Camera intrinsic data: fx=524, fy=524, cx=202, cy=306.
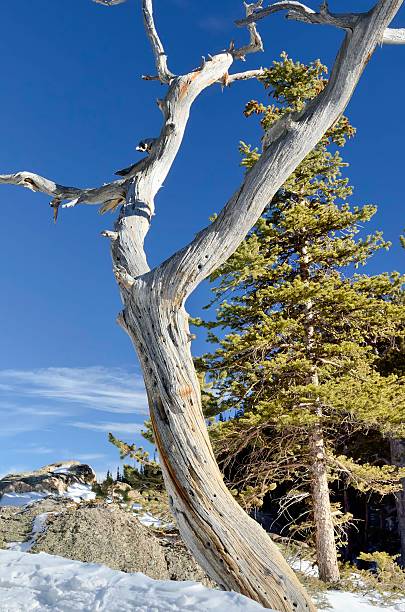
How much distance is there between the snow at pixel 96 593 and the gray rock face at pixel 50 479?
12062mm

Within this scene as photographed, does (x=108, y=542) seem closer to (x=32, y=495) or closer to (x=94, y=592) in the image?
(x=94, y=592)

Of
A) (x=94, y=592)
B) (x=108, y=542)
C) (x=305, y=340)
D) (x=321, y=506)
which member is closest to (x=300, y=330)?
(x=305, y=340)

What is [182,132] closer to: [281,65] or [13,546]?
[13,546]

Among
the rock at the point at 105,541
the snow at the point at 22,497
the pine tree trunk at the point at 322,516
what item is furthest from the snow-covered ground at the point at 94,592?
the snow at the point at 22,497

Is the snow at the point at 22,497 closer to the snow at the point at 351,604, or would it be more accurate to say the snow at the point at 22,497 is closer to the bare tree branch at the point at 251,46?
the snow at the point at 351,604

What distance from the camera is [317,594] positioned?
386 inches

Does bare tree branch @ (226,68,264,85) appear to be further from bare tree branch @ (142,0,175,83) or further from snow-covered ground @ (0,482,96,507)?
snow-covered ground @ (0,482,96,507)

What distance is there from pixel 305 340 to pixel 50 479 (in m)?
9.84

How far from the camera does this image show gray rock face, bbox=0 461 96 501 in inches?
659

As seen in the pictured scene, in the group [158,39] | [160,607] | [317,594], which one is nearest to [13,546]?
[317,594]

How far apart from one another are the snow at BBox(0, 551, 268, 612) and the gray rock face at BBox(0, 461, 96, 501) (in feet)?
A: 39.6

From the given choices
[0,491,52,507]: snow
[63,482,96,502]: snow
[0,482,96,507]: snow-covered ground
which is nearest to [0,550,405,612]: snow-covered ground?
[63,482,96,502]: snow

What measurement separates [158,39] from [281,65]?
23.6ft

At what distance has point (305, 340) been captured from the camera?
12.8 metres
